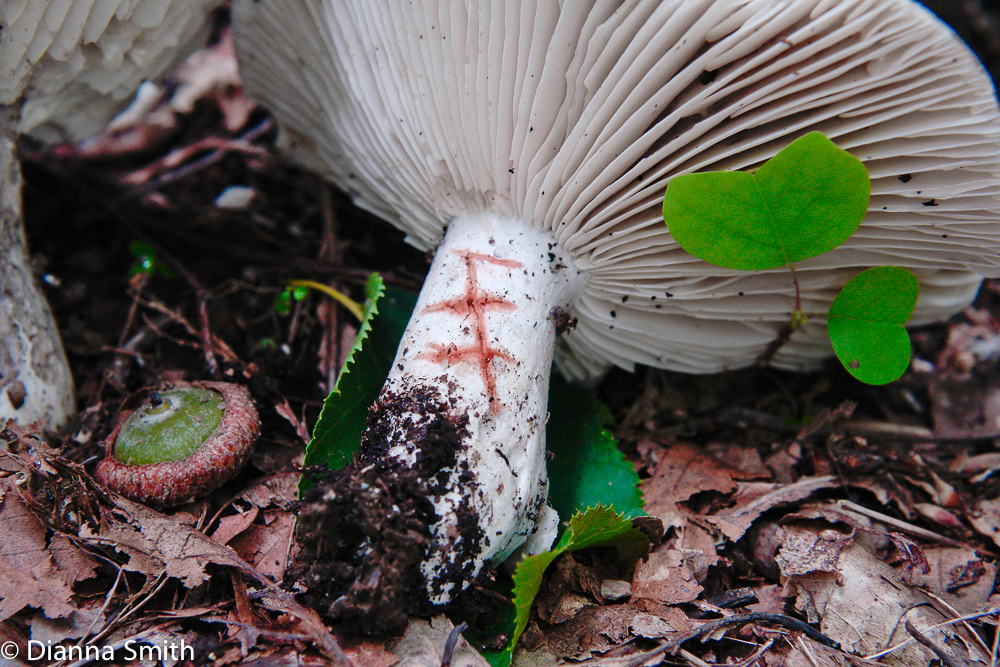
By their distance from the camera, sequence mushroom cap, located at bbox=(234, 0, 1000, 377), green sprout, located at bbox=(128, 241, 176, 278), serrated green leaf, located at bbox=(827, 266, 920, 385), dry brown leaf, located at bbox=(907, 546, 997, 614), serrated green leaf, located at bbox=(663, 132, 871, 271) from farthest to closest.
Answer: green sprout, located at bbox=(128, 241, 176, 278) → serrated green leaf, located at bbox=(827, 266, 920, 385) → dry brown leaf, located at bbox=(907, 546, 997, 614) → serrated green leaf, located at bbox=(663, 132, 871, 271) → mushroom cap, located at bbox=(234, 0, 1000, 377)

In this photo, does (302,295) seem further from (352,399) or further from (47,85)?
(47,85)

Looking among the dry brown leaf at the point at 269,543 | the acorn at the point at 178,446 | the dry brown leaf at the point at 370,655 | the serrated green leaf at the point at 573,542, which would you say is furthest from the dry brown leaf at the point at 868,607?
the acorn at the point at 178,446

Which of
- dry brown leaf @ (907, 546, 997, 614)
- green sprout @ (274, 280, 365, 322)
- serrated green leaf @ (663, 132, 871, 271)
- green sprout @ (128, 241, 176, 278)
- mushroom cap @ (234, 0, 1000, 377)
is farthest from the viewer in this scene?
green sprout @ (128, 241, 176, 278)

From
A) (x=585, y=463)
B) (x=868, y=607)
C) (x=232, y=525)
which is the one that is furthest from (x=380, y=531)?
(x=868, y=607)

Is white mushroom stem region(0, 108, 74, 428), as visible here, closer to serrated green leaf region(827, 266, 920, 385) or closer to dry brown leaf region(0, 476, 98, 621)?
dry brown leaf region(0, 476, 98, 621)

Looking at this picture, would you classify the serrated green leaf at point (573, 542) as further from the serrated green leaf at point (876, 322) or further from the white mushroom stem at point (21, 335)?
the white mushroom stem at point (21, 335)

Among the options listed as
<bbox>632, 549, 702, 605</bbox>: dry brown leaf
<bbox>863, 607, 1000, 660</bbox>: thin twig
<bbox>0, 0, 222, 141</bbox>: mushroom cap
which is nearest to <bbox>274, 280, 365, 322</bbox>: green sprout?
<bbox>0, 0, 222, 141</bbox>: mushroom cap

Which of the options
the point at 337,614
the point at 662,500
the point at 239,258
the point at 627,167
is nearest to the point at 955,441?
the point at 662,500
